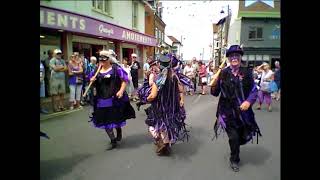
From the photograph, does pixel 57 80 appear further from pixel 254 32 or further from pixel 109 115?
A: pixel 254 32

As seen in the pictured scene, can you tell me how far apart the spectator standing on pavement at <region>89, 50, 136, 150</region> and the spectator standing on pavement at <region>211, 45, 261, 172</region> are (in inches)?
65.1

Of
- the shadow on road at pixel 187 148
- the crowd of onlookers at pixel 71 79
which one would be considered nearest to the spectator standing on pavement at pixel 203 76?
the crowd of onlookers at pixel 71 79

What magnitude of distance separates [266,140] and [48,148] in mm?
3791

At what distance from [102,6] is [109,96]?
11501 millimetres

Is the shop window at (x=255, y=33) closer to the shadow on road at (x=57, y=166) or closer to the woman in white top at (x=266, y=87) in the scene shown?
the woman in white top at (x=266, y=87)

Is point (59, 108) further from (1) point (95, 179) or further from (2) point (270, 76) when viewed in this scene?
(2) point (270, 76)

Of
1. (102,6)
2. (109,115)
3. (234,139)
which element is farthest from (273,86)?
(102,6)

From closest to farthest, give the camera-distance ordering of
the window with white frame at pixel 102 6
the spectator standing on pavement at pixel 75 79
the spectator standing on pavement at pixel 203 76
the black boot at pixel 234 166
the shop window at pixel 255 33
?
the black boot at pixel 234 166 < the spectator standing on pavement at pixel 75 79 < the spectator standing on pavement at pixel 203 76 < the window with white frame at pixel 102 6 < the shop window at pixel 255 33

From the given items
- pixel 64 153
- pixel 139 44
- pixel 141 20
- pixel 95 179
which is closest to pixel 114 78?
pixel 64 153

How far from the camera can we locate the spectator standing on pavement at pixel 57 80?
878 centimetres

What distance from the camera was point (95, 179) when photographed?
13.4 feet

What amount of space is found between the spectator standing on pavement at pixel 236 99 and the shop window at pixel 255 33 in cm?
2572

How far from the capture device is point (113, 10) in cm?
1762
